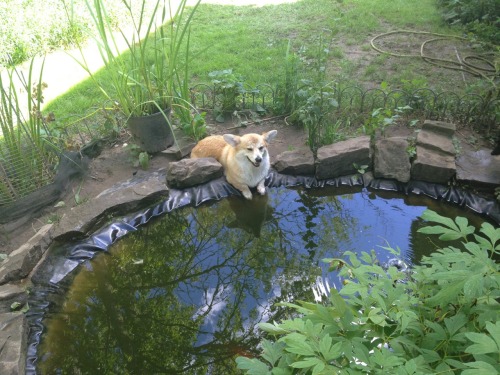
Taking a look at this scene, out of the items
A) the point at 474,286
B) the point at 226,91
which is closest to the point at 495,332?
Answer: the point at 474,286

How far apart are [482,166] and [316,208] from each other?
6.05 feet

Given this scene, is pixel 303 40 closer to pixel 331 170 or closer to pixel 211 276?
pixel 331 170

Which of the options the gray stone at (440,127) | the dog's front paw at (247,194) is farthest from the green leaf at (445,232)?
the gray stone at (440,127)

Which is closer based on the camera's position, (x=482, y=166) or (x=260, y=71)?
(x=482, y=166)

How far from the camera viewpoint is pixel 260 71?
685 centimetres

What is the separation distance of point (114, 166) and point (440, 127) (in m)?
3.90

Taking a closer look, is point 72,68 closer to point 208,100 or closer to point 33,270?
point 208,100

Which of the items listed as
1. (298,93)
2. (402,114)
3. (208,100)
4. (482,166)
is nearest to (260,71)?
(208,100)

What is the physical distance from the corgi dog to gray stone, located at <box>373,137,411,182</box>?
123 centimetres

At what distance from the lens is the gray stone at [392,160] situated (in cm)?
441

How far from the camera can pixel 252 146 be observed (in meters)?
4.09

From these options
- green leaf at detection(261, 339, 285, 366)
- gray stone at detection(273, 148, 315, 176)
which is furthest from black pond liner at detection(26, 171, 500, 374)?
green leaf at detection(261, 339, 285, 366)

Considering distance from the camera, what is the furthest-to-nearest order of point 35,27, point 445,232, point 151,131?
point 35,27, point 151,131, point 445,232

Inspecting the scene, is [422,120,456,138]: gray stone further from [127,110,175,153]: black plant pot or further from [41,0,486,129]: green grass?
[127,110,175,153]: black plant pot
